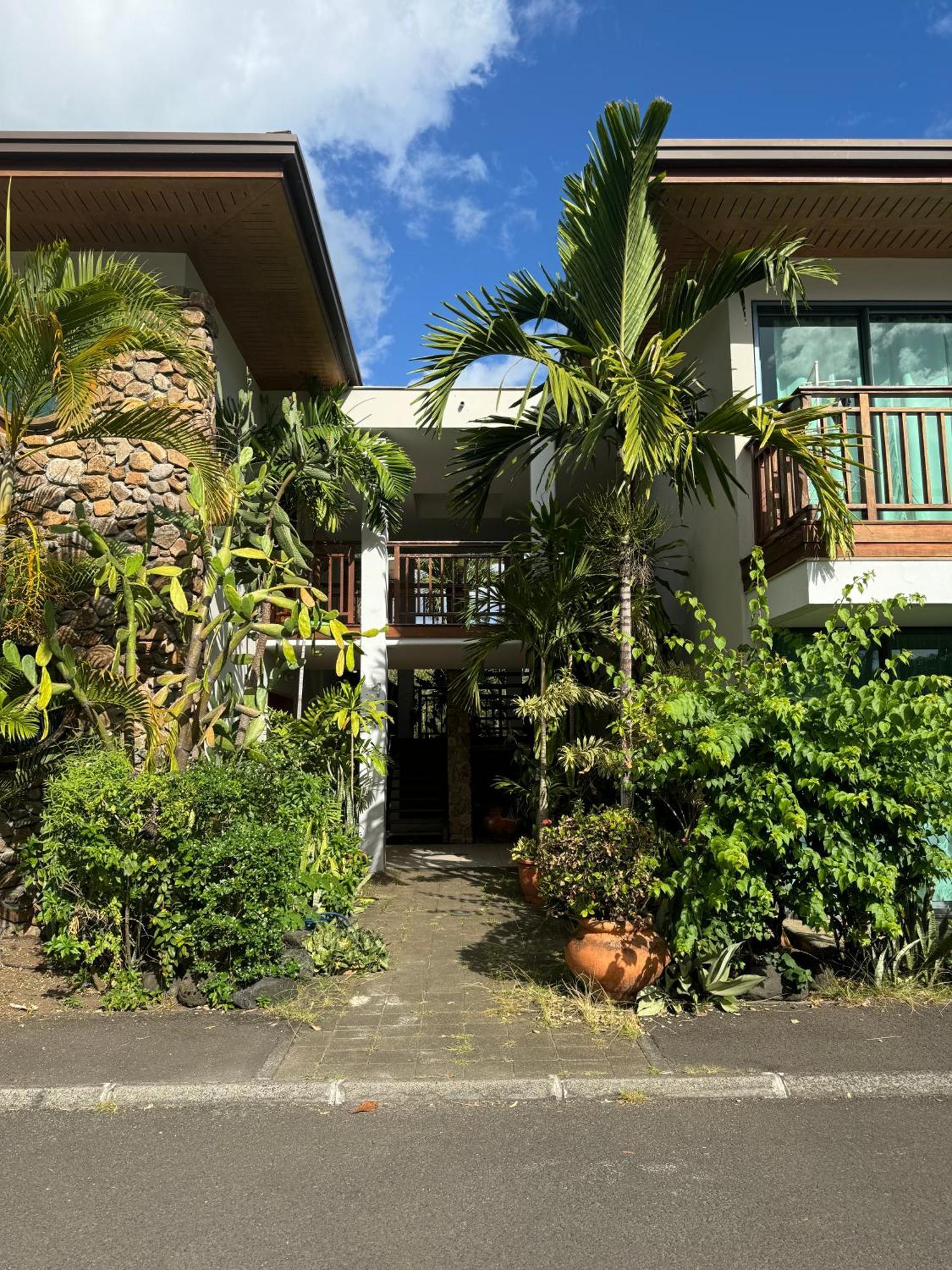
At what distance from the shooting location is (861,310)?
938cm

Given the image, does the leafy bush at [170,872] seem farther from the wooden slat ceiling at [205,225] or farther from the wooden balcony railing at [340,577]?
the wooden balcony railing at [340,577]

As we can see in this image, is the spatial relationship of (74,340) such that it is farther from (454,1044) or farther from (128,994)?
(454,1044)

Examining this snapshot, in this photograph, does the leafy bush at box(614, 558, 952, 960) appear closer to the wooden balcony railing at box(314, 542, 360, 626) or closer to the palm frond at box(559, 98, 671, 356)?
the palm frond at box(559, 98, 671, 356)

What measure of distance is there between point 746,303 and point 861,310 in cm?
115

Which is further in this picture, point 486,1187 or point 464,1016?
point 464,1016

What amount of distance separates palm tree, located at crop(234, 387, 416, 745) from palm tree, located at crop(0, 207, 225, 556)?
2.01 metres

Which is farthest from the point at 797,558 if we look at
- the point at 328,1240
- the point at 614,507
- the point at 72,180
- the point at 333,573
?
the point at 333,573

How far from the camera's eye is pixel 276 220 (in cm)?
807

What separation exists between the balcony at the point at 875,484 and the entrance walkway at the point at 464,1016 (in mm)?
3768

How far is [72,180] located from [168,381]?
1.67 metres

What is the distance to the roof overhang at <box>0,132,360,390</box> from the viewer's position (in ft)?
24.0

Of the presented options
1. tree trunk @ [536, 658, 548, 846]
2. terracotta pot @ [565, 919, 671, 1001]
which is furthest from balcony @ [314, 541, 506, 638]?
terracotta pot @ [565, 919, 671, 1001]

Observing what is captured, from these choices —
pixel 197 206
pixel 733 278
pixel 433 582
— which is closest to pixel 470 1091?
pixel 733 278

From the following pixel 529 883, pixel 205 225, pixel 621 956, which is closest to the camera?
pixel 621 956
